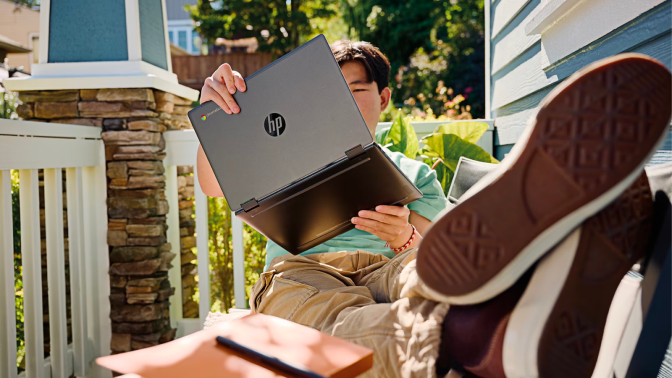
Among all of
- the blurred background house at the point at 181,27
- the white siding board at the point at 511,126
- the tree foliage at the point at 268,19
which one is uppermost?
the blurred background house at the point at 181,27

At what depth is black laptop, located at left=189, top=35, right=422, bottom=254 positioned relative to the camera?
1081mm

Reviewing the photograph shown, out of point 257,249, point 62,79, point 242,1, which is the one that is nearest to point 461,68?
point 242,1

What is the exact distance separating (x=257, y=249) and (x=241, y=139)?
1.72 metres

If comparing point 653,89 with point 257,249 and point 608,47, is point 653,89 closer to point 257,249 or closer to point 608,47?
point 608,47

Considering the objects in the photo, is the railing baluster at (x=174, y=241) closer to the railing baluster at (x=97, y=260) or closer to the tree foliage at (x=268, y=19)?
the railing baluster at (x=97, y=260)

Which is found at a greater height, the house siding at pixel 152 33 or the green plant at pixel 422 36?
the green plant at pixel 422 36

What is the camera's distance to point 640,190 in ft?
2.19

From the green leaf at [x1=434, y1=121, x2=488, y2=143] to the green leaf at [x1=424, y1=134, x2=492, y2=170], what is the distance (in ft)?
0.61

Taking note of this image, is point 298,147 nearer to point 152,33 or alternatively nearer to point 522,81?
point 522,81

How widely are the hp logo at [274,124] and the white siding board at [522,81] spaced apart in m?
1.12

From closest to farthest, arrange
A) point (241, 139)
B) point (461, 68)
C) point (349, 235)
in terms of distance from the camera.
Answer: point (241, 139) → point (349, 235) → point (461, 68)

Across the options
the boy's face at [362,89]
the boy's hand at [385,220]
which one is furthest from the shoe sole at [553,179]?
the boy's face at [362,89]

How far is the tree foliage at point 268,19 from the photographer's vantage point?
41.4ft

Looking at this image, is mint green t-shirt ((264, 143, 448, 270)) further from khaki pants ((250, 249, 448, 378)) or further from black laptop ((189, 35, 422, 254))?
black laptop ((189, 35, 422, 254))
